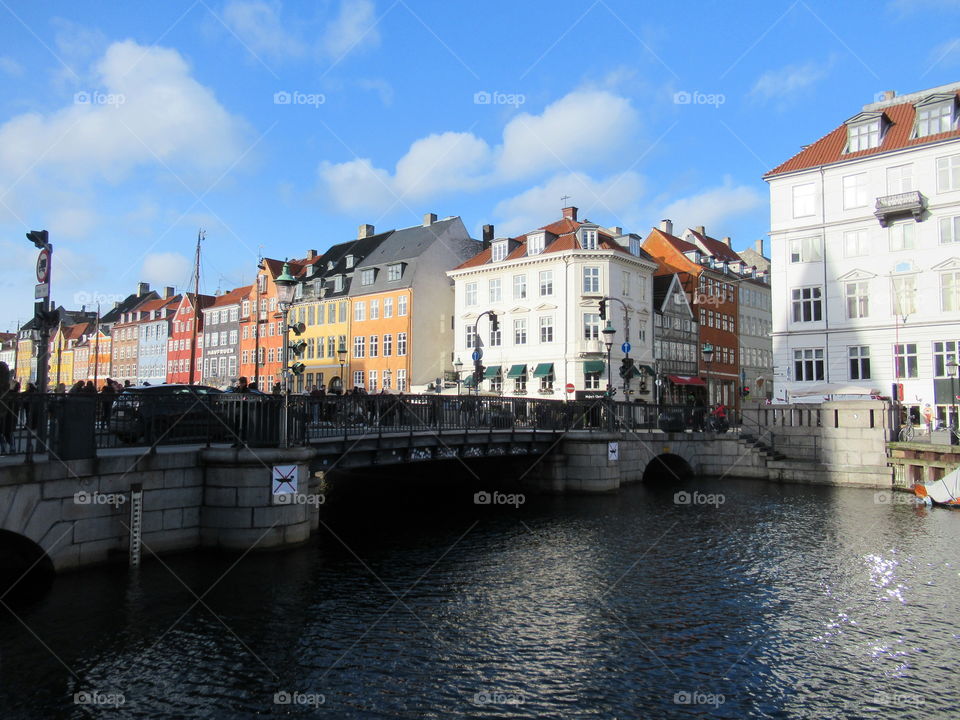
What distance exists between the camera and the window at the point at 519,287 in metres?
53.5

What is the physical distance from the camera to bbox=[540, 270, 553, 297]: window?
2042 inches

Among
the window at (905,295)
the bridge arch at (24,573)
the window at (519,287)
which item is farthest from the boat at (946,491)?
the window at (519,287)

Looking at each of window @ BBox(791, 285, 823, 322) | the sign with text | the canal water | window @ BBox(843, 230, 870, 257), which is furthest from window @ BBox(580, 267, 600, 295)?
the sign with text

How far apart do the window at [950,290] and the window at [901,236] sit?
2.11 m

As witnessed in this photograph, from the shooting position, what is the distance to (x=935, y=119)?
35.8 metres

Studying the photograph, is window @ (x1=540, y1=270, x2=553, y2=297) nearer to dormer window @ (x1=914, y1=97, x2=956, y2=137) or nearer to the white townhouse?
the white townhouse

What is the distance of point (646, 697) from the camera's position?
29.7 ft

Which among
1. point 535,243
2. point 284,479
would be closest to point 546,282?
point 535,243

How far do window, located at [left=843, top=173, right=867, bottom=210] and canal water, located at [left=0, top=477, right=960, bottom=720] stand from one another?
22651 millimetres

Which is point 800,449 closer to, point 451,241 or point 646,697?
point 646,697

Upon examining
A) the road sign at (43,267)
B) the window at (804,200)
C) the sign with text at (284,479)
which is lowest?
the sign with text at (284,479)

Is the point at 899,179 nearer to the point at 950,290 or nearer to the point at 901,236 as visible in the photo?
the point at 901,236

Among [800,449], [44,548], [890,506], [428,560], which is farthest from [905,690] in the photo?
[800,449]

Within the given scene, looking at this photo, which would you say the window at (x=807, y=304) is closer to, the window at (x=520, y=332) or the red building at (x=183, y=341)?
the window at (x=520, y=332)
